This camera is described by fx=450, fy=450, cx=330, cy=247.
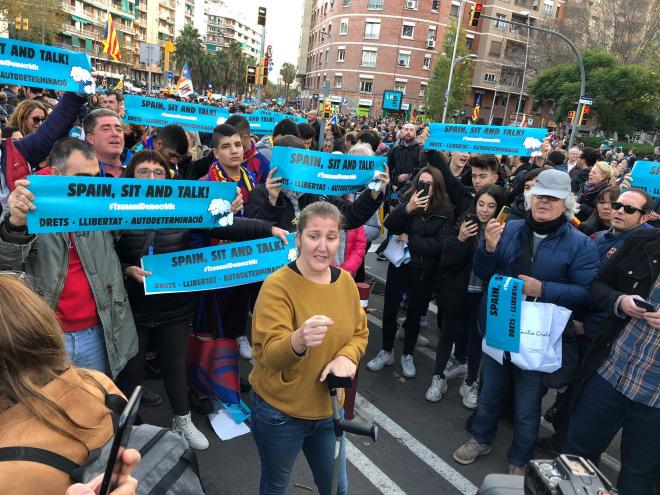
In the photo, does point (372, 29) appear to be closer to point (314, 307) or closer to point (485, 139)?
point (485, 139)

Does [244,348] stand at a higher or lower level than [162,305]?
lower

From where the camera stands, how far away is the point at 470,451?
11.1ft

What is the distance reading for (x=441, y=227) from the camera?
4.12 m

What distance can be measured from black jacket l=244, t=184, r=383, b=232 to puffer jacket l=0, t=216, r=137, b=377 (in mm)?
1203

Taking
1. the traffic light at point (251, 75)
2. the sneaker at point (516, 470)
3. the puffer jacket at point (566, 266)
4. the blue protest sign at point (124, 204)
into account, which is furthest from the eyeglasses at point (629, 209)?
the traffic light at point (251, 75)

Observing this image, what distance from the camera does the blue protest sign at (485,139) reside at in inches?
195

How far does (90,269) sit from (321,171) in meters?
1.82

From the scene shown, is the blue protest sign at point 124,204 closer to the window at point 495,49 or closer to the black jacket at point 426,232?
the black jacket at point 426,232

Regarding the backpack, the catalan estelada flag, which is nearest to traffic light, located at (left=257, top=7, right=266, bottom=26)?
the catalan estelada flag

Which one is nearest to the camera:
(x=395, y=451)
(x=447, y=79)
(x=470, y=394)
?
(x=395, y=451)

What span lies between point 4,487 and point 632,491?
3091mm

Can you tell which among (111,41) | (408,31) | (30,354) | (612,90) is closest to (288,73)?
(408,31)

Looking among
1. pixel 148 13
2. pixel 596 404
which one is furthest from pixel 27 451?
pixel 148 13

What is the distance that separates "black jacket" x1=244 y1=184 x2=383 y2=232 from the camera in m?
3.66
